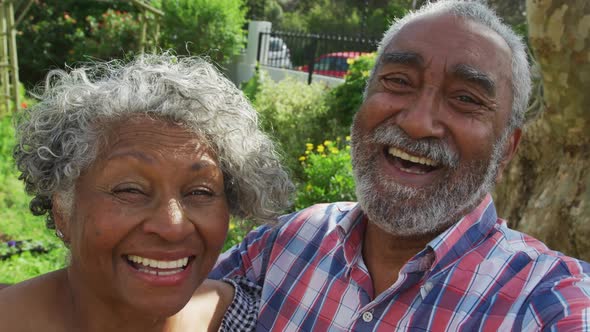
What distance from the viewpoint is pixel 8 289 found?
1.93 m

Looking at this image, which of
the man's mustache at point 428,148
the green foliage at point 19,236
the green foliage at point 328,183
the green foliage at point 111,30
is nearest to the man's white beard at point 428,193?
the man's mustache at point 428,148

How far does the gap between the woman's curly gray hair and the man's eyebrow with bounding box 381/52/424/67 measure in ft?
1.71

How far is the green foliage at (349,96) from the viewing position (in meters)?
9.23

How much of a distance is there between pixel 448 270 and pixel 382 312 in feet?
0.81

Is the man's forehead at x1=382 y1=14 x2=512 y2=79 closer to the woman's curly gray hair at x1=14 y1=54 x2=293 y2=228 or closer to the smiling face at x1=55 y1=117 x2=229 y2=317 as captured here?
the woman's curly gray hair at x1=14 y1=54 x2=293 y2=228

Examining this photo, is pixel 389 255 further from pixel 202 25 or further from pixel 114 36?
pixel 114 36

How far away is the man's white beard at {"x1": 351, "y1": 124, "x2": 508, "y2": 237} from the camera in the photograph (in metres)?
2.00

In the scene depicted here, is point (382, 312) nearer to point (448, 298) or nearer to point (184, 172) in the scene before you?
point (448, 298)

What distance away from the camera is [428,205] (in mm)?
2002

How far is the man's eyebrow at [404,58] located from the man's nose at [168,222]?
3.01 ft

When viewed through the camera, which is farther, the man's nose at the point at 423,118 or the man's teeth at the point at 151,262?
the man's nose at the point at 423,118

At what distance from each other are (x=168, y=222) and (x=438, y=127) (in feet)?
3.06

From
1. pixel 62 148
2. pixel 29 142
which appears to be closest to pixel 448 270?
pixel 62 148

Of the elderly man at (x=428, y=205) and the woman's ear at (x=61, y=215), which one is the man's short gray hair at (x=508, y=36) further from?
the woman's ear at (x=61, y=215)
